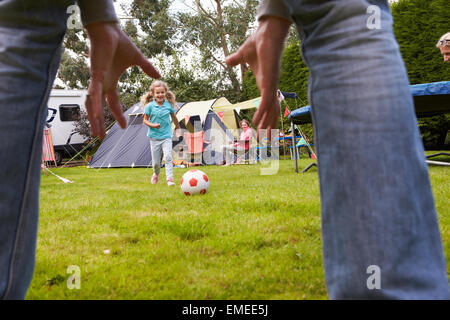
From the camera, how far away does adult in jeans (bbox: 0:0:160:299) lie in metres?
0.64

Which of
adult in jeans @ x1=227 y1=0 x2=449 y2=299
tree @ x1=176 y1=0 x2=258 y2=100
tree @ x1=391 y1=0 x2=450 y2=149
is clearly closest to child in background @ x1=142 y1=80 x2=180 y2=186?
adult in jeans @ x1=227 y1=0 x2=449 y2=299

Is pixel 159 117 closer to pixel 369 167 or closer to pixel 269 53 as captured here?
pixel 269 53

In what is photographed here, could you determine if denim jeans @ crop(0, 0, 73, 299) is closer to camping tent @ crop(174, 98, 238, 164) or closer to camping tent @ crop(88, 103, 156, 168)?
camping tent @ crop(88, 103, 156, 168)

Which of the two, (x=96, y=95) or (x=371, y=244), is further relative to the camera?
(x=96, y=95)

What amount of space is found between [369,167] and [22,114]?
63cm

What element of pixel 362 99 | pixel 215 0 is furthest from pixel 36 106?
pixel 215 0

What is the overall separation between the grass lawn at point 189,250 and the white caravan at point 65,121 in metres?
11.8

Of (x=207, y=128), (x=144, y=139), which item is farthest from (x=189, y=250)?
(x=207, y=128)

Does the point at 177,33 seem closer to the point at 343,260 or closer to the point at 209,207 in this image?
the point at 209,207

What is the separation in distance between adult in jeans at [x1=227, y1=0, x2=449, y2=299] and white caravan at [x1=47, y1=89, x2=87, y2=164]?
47.6 ft

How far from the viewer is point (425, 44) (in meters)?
8.65

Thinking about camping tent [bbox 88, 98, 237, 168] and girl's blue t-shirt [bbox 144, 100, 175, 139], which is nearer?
girl's blue t-shirt [bbox 144, 100, 175, 139]

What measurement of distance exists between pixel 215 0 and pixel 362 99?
1625cm
